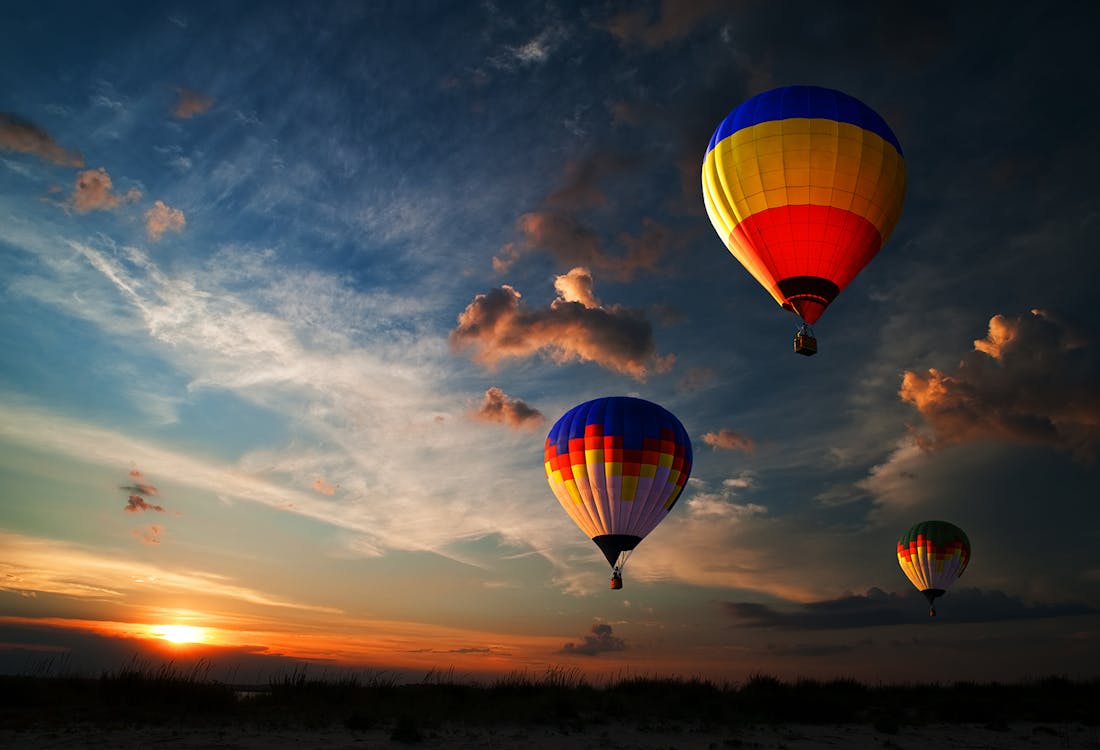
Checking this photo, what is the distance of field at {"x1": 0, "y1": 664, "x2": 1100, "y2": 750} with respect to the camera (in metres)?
14.7

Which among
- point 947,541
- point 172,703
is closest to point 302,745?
point 172,703

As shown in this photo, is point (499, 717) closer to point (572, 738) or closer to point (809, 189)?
point (572, 738)

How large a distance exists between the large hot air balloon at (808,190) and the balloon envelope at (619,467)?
1142cm

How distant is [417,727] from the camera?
1617 cm

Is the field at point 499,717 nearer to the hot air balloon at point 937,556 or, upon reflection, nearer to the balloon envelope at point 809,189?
the balloon envelope at point 809,189

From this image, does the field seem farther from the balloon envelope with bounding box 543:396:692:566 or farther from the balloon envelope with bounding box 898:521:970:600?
the balloon envelope with bounding box 898:521:970:600

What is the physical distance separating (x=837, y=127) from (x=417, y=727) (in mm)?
27343

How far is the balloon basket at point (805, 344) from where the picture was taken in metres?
30.1

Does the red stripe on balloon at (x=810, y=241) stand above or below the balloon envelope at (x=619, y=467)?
above

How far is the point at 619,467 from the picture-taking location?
3884cm

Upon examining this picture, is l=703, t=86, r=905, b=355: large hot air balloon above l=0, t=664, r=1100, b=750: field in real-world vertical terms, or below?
above

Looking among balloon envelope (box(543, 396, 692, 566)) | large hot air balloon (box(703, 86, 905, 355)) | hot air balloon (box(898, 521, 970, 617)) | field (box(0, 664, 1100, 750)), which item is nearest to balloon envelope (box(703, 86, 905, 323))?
large hot air balloon (box(703, 86, 905, 355))

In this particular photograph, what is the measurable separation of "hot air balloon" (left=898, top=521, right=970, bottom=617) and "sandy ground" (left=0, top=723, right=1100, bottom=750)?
1560 inches

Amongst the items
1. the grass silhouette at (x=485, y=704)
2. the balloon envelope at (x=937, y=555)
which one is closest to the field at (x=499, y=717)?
the grass silhouette at (x=485, y=704)
